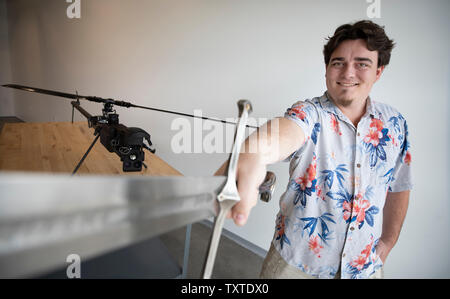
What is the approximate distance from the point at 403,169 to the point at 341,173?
356 mm

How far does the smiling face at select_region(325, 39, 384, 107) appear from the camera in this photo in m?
0.93

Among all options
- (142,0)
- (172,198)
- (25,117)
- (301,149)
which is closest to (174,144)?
(142,0)

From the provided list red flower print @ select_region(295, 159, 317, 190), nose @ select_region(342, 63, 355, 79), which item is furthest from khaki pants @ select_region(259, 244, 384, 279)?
nose @ select_region(342, 63, 355, 79)

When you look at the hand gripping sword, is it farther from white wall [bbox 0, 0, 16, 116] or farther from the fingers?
white wall [bbox 0, 0, 16, 116]

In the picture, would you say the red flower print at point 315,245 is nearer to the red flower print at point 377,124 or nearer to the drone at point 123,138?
the red flower print at point 377,124

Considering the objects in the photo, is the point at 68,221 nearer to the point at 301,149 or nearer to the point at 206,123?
the point at 301,149

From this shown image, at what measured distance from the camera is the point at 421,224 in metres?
1.56

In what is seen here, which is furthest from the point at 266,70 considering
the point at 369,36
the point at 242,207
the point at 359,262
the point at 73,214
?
the point at 73,214

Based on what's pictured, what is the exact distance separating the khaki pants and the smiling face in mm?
630

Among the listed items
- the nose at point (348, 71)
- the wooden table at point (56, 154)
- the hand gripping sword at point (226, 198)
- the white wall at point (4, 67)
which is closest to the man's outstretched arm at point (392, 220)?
the nose at point (348, 71)

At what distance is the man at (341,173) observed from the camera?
89cm

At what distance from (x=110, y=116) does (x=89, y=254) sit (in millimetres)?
1442

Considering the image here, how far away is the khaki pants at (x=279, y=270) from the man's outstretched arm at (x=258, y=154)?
0.46 metres

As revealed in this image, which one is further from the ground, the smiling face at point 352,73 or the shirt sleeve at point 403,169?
the smiling face at point 352,73
